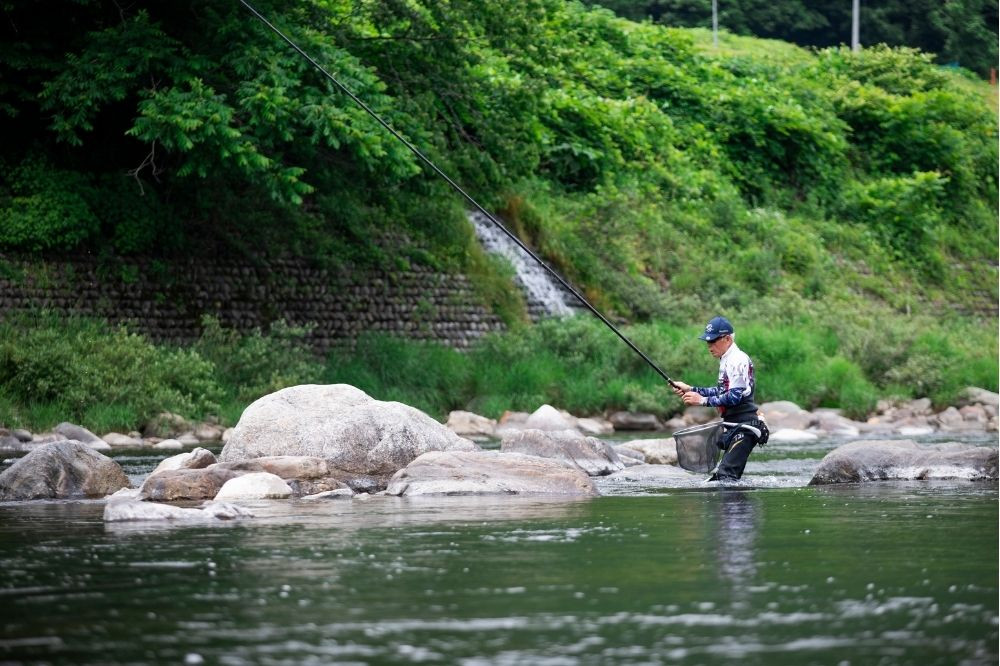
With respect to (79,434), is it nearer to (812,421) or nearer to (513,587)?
(812,421)

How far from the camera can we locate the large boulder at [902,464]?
12359 mm

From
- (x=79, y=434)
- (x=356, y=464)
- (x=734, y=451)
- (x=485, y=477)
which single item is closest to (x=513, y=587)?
(x=485, y=477)

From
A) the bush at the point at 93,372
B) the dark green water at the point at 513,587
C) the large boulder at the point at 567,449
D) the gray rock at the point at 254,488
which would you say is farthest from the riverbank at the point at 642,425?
the dark green water at the point at 513,587

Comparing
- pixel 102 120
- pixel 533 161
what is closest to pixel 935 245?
pixel 533 161

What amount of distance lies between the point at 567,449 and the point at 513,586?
772 cm

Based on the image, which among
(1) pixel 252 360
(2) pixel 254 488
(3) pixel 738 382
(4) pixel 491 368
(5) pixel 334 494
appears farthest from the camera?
(4) pixel 491 368

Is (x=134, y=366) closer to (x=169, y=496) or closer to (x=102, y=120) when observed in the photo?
(x=102, y=120)

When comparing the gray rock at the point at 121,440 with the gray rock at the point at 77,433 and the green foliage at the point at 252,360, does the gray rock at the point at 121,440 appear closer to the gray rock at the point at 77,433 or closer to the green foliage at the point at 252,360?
the gray rock at the point at 77,433

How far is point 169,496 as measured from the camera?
35.1 feet

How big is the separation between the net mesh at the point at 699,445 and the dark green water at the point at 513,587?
1850 millimetres

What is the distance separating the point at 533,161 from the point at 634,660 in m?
21.1

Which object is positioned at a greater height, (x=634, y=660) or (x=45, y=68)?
(x=45, y=68)

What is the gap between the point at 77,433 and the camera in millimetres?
18109

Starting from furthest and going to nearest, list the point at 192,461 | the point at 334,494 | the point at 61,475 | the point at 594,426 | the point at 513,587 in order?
the point at 594,426 → the point at 192,461 → the point at 61,475 → the point at 334,494 → the point at 513,587
